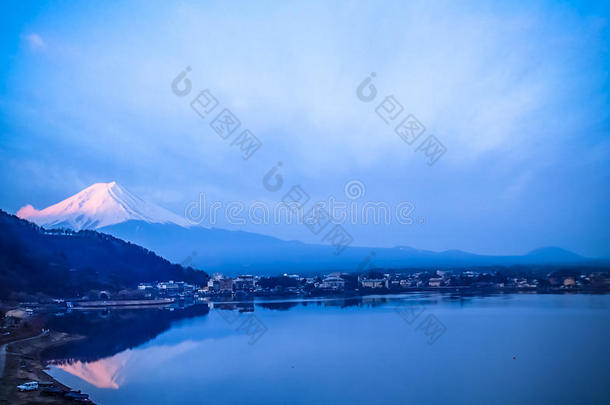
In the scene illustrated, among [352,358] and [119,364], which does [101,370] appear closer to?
[119,364]

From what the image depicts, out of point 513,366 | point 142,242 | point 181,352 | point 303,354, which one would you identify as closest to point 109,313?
point 181,352

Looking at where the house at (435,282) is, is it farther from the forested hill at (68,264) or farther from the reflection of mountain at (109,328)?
the reflection of mountain at (109,328)

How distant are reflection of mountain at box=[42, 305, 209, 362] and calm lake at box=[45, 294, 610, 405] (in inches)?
1.3

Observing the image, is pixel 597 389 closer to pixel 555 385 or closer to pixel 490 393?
pixel 555 385

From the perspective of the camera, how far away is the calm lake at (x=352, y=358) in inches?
178

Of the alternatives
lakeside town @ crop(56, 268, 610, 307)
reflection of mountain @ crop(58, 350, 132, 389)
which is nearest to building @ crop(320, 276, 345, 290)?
lakeside town @ crop(56, 268, 610, 307)

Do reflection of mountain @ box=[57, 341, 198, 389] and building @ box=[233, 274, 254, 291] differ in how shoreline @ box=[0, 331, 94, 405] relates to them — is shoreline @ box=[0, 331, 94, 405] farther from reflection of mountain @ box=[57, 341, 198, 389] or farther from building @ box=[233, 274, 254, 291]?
building @ box=[233, 274, 254, 291]

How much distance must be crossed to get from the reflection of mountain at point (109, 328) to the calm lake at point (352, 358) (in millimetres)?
33

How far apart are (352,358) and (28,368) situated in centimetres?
390

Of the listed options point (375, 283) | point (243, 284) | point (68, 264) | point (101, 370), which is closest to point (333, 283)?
point (375, 283)

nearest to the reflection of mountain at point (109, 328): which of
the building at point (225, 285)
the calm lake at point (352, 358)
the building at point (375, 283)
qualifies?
the calm lake at point (352, 358)

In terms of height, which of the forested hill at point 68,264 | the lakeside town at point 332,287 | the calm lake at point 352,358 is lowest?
the calm lake at point 352,358

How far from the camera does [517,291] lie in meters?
15.9

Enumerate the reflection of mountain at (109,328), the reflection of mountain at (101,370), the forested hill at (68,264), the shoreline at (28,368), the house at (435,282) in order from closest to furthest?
the shoreline at (28,368) → the reflection of mountain at (101,370) → the reflection of mountain at (109,328) → the forested hill at (68,264) → the house at (435,282)
